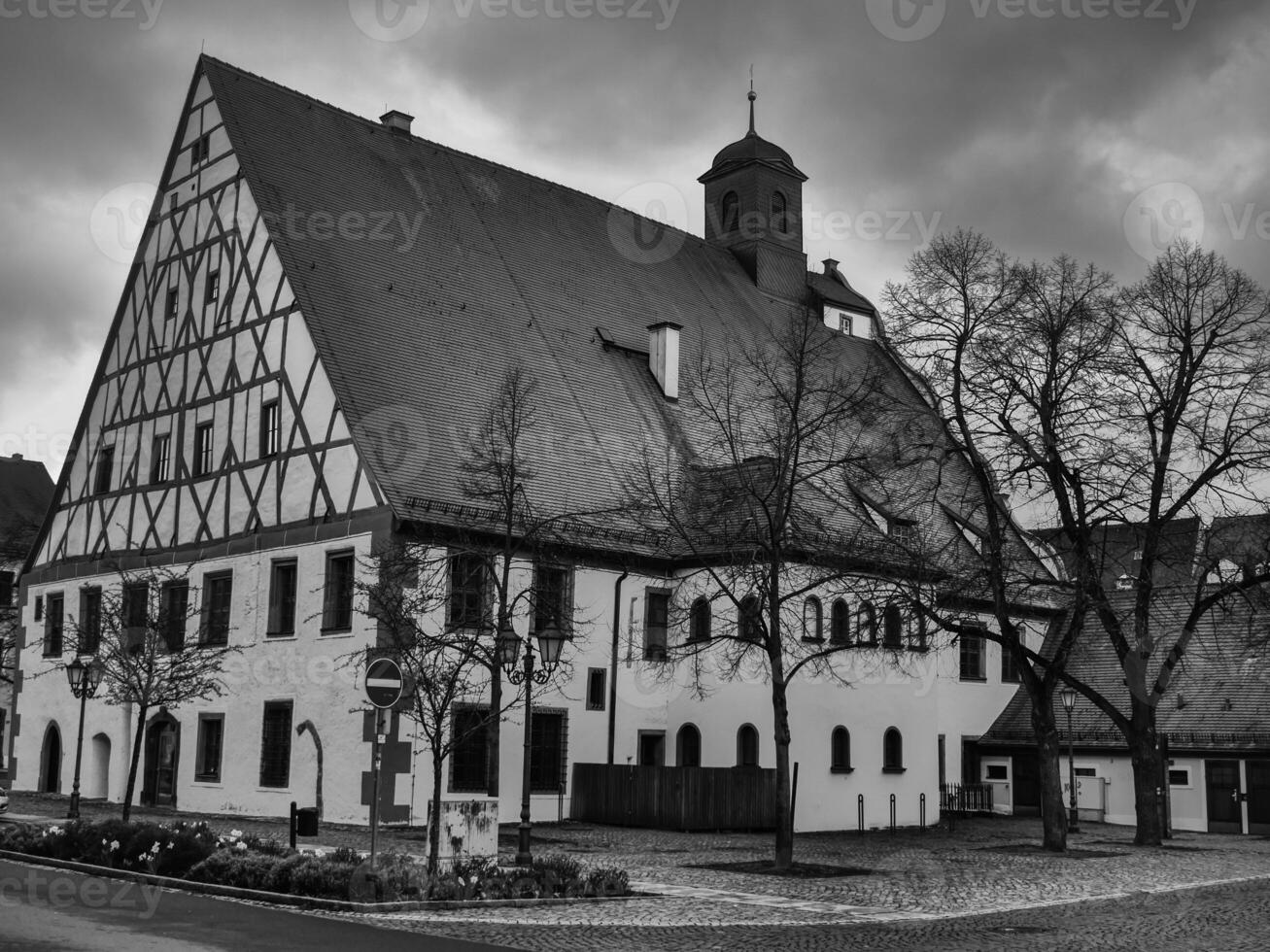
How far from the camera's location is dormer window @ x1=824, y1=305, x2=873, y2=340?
4994cm

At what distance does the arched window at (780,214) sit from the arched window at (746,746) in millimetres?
21238

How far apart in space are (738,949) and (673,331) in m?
26.7

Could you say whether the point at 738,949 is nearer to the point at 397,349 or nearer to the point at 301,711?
the point at 301,711

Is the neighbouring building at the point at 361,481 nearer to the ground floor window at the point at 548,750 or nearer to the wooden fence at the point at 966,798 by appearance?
the ground floor window at the point at 548,750

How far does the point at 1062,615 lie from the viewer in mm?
44812

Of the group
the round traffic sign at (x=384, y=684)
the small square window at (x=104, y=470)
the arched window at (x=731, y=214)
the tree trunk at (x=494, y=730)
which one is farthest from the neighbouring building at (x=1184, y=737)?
the small square window at (x=104, y=470)

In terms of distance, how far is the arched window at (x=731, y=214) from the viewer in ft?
164

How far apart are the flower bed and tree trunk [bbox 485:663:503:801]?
21.2 ft

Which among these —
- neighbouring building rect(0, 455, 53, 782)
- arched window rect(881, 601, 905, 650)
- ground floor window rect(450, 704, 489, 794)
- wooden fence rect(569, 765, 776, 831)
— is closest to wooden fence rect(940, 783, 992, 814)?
arched window rect(881, 601, 905, 650)

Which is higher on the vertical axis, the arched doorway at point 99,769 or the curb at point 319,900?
the arched doorway at point 99,769

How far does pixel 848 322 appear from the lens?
167 ft

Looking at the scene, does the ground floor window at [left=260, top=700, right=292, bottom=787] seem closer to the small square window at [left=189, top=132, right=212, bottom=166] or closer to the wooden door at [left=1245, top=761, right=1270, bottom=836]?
the small square window at [left=189, top=132, right=212, bottom=166]

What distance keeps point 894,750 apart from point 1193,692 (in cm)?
865

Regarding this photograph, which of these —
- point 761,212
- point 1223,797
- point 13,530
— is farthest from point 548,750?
point 13,530
